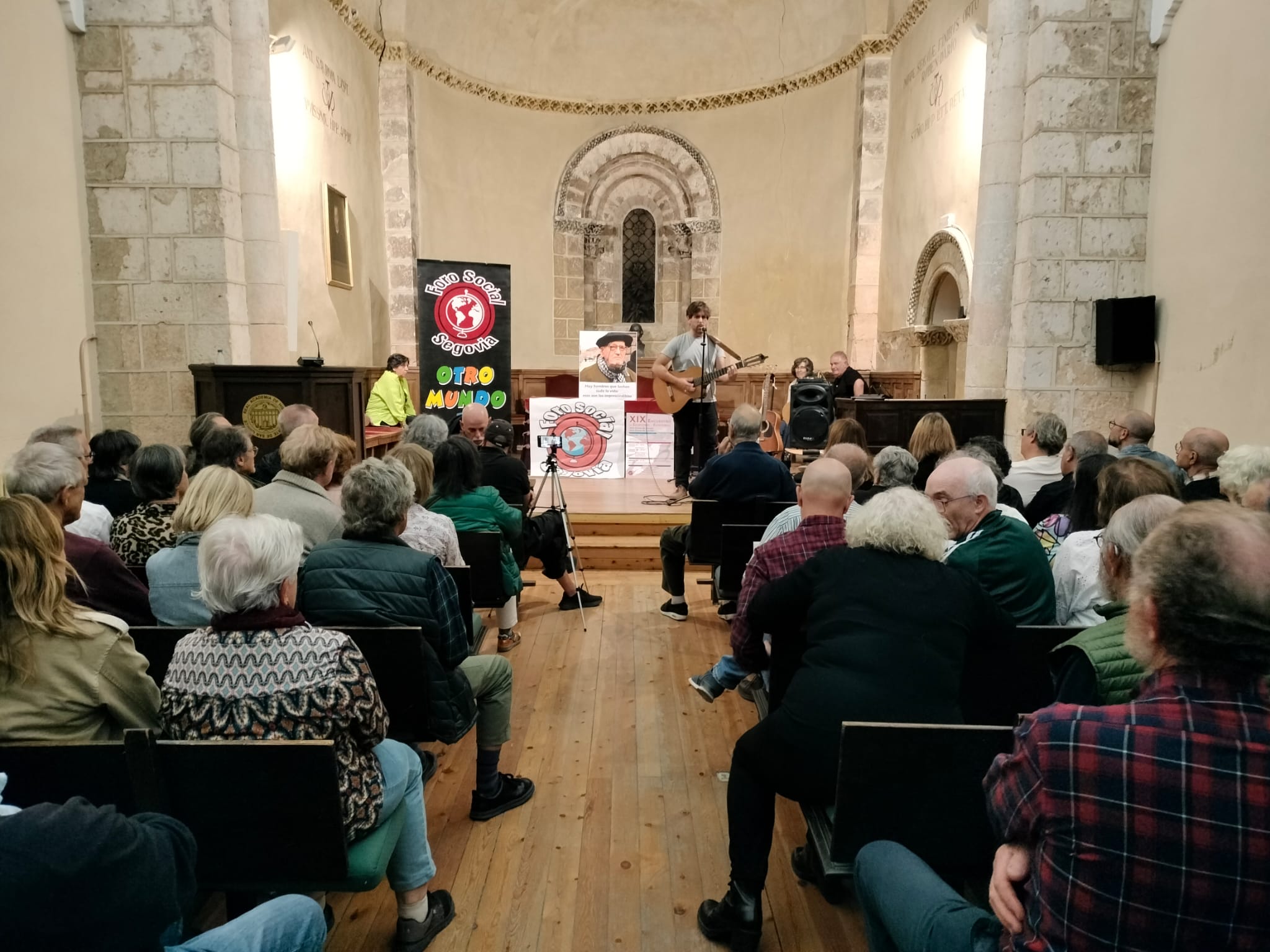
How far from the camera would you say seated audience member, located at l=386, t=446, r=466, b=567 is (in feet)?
9.00

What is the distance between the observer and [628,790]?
2.77 m

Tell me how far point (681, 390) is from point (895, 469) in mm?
3095

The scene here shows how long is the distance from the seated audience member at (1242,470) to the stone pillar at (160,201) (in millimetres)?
5409

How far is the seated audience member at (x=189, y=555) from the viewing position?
2252 mm

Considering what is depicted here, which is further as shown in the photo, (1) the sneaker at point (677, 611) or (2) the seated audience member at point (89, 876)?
(1) the sneaker at point (677, 611)

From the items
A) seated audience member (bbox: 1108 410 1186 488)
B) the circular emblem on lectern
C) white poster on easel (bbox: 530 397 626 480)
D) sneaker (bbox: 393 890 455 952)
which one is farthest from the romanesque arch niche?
Answer: sneaker (bbox: 393 890 455 952)

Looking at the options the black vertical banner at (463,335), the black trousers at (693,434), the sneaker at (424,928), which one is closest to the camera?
the sneaker at (424,928)

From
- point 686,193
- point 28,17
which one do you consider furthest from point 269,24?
point 686,193

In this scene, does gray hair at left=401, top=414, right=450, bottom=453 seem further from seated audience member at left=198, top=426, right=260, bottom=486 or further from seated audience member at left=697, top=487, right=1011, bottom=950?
seated audience member at left=697, top=487, right=1011, bottom=950

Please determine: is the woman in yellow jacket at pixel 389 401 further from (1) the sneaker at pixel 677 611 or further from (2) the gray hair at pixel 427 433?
(1) the sneaker at pixel 677 611

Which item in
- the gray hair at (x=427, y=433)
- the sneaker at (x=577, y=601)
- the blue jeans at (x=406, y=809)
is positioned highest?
the gray hair at (x=427, y=433)

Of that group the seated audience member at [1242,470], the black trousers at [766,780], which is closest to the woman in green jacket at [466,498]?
the black trousers at [766,780]

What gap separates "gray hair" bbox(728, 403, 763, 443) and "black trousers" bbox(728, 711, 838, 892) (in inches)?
91.6

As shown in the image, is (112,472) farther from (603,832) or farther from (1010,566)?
(1010,566)
